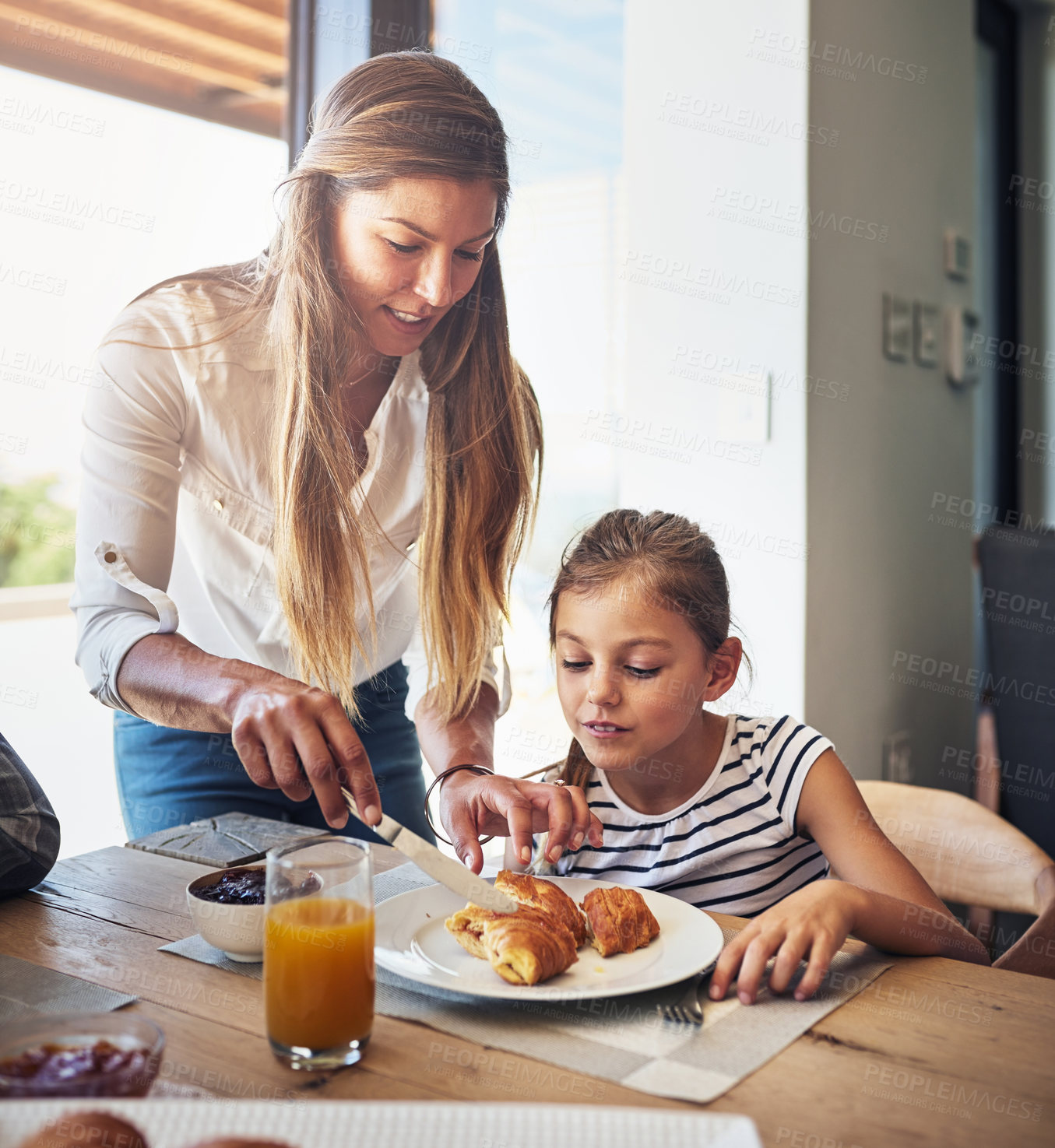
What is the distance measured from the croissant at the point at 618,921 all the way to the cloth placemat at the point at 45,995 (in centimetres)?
35

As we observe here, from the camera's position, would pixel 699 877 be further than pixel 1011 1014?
Yes

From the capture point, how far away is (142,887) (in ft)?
3.46

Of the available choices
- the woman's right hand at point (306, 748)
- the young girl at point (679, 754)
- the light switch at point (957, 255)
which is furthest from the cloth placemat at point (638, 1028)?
the light switch at point (957, 255)

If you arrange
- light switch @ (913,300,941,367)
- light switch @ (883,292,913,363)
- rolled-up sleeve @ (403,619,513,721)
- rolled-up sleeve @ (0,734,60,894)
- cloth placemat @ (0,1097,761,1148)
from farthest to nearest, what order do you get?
light switch @ (913,300,941,367), light switch @ (883,292,913,363), rolled-up sleeve @ (403,619,513,721), rolled-up sleeve @ (0,734,60,894), cloth placemat @ (0,1097,761,1148)

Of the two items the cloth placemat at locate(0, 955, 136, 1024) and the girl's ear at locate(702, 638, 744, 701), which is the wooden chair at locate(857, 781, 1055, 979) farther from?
the cloth placemat at locate(0, 955, 136, 1024)

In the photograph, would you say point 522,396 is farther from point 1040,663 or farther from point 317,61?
point 1040,663

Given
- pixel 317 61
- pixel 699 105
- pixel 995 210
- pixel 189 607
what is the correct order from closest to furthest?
pixel 189 607
pixel 317 61
pixel 699 105
pixel 995 210

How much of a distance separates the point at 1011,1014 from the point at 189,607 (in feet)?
3.43

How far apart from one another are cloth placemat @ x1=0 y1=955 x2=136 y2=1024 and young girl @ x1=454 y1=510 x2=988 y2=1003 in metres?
0.42

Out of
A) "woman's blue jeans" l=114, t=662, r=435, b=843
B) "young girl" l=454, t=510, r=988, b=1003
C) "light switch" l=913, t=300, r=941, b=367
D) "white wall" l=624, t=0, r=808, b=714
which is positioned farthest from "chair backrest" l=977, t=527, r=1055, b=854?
"woman's blue jeans" l=114, t=662, r=435, b=843

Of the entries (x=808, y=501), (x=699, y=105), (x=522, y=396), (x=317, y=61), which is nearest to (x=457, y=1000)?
(x=522, y=396)

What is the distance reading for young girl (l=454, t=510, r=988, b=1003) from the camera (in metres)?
1.17

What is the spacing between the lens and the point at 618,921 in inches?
34.3

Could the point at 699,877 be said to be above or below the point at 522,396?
below
